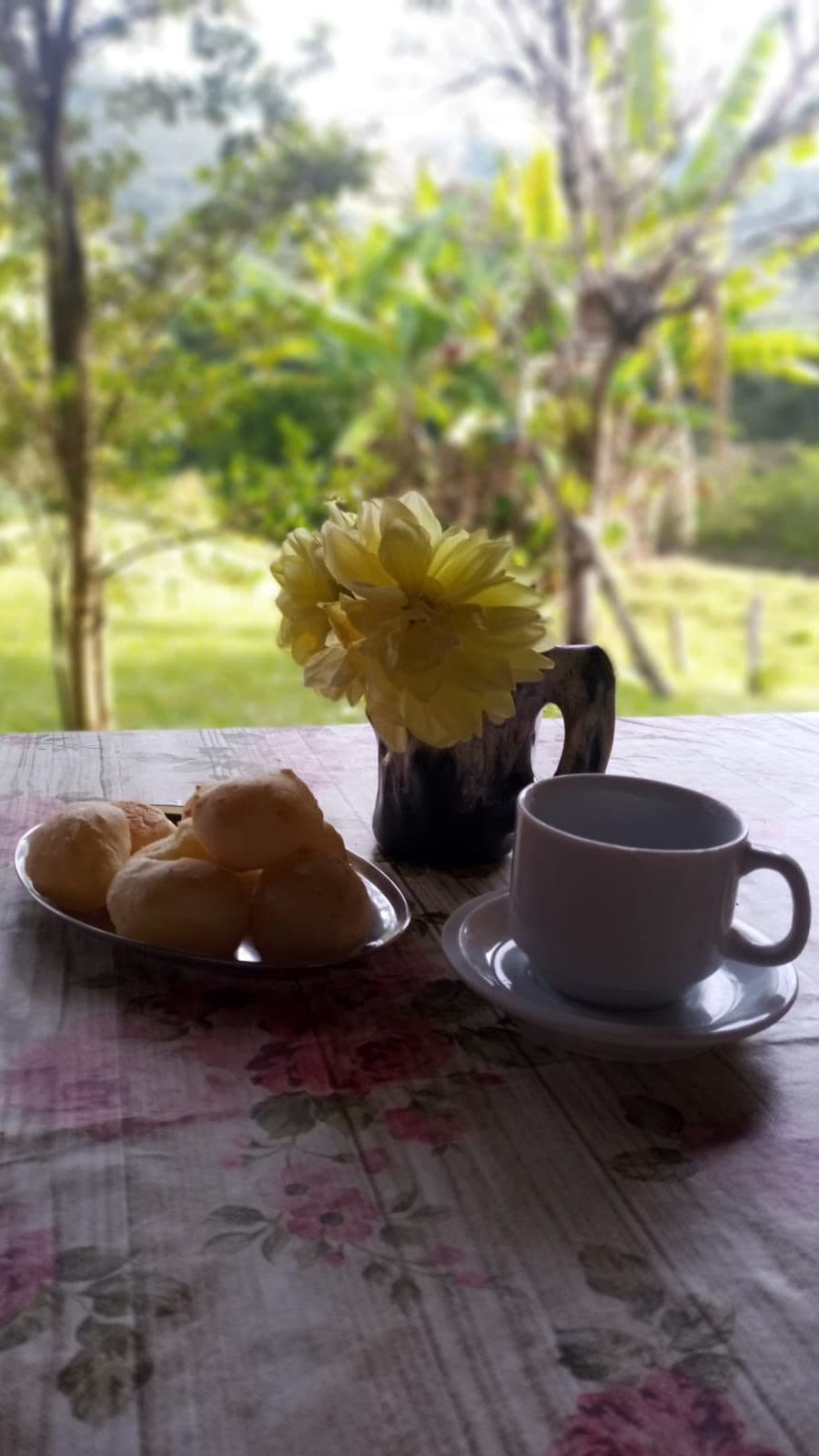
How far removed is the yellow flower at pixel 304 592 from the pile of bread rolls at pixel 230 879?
0.09m

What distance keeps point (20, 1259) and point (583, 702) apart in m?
0.44

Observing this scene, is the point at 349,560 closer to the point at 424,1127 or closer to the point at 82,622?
the point at 424,1127

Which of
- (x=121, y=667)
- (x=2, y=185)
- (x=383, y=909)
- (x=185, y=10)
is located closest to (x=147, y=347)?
(x=2, y=185)

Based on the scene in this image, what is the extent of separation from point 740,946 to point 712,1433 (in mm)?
228

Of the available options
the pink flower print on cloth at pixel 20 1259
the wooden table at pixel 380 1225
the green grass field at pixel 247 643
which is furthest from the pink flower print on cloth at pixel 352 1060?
the green grass field at pixel 247 643

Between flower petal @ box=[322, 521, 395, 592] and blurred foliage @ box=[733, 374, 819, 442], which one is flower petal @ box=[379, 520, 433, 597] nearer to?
flower petal @ box=[322, 521, 395, 592]

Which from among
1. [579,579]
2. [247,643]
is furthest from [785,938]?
[247,643]

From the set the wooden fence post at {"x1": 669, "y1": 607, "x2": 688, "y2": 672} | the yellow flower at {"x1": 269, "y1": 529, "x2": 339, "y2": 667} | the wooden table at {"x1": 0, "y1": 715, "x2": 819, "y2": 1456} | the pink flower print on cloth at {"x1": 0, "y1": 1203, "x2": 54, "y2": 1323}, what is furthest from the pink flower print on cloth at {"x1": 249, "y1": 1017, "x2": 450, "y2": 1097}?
the wooden fence post at {"x1": 669, "y1": 607, "x2": 688, "y2": 672}

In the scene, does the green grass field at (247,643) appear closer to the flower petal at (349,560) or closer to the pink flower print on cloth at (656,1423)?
the flower petal at (349,560)

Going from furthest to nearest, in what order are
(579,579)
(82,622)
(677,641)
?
(677,641)
(579,579)
(82,622)

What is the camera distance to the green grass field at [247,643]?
4.26 metres

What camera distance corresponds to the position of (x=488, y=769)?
0.68m

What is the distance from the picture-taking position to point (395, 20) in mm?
4066

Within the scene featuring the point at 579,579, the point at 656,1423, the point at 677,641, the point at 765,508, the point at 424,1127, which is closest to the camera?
the point at 656,1423
